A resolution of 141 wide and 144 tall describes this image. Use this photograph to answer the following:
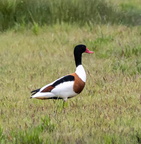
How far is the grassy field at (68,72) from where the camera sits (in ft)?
18.5

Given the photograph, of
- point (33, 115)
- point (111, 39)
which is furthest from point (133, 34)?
point (33, 115)

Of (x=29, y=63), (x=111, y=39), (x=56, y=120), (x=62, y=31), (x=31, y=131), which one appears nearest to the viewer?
(x=31, y=131)

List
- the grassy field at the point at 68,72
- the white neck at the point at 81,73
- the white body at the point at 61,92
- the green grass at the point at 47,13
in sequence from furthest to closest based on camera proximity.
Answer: the green grass at the point at 47,13, the white neck at the point at 81,73, the white body at the point at 61,92, the grassy field at the point at 68,72

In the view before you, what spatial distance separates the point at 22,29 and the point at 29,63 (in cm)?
344

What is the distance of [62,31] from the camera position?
44.3ft

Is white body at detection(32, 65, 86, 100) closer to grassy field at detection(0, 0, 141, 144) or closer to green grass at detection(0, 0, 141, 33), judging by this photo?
grassy field at detection(0, 0, 141, 144)

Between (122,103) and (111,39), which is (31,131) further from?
(111,39)

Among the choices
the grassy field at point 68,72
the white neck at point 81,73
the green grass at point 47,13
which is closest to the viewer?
the grassy field at point 68,72

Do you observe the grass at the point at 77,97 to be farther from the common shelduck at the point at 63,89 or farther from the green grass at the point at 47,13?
the green grass at the point at 47,13

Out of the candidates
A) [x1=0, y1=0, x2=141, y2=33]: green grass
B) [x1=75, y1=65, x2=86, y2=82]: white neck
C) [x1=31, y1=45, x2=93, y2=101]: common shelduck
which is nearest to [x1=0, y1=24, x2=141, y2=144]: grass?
→ [x1=31, y1=45, x2=93, y2=101]: common shelduck

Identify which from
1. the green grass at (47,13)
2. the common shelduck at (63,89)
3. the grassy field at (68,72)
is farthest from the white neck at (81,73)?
the green grass at (47,13)

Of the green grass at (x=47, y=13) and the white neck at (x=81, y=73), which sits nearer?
the white neck at (x=81, y=73)

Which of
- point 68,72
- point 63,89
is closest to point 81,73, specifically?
point 63,89

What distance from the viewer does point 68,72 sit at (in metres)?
9.70
